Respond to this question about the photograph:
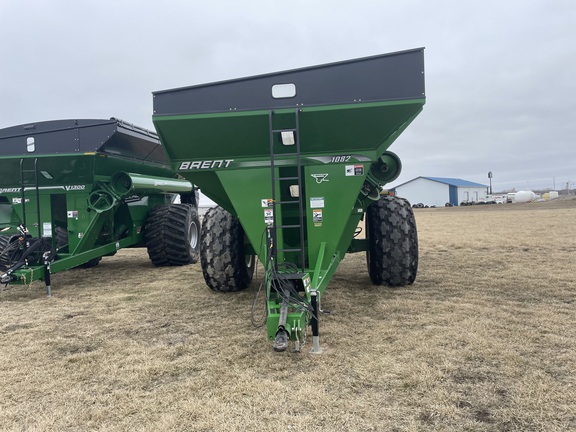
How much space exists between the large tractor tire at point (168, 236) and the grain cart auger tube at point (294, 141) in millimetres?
3659

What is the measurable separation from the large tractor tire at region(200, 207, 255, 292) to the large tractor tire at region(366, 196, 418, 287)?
170cm

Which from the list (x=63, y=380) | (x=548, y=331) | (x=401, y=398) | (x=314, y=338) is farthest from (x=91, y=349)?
(x=548, y=331)

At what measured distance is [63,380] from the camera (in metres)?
3.05

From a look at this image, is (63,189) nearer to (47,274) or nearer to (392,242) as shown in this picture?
(47,274)

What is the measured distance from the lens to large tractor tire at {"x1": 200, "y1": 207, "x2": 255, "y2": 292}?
529 cm

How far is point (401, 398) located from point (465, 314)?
6.52ft

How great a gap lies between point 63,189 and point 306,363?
540 centimetres

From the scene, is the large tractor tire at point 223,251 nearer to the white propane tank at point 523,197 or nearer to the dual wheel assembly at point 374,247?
the dual wheel assembly at point 374,247

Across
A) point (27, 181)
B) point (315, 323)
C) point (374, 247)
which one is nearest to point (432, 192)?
point (374, 247)

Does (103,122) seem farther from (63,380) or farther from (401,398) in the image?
(401,398)

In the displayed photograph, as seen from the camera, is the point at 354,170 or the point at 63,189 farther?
the point at 63,189

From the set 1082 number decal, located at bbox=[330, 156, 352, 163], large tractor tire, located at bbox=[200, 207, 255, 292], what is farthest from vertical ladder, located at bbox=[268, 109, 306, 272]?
large tractor tire, located at bbox=[200, 207, 255, 292]

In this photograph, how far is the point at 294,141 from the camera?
14.1 ft

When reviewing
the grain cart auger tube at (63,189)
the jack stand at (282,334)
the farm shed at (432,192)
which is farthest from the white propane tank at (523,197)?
the jack stand at (282,334)
